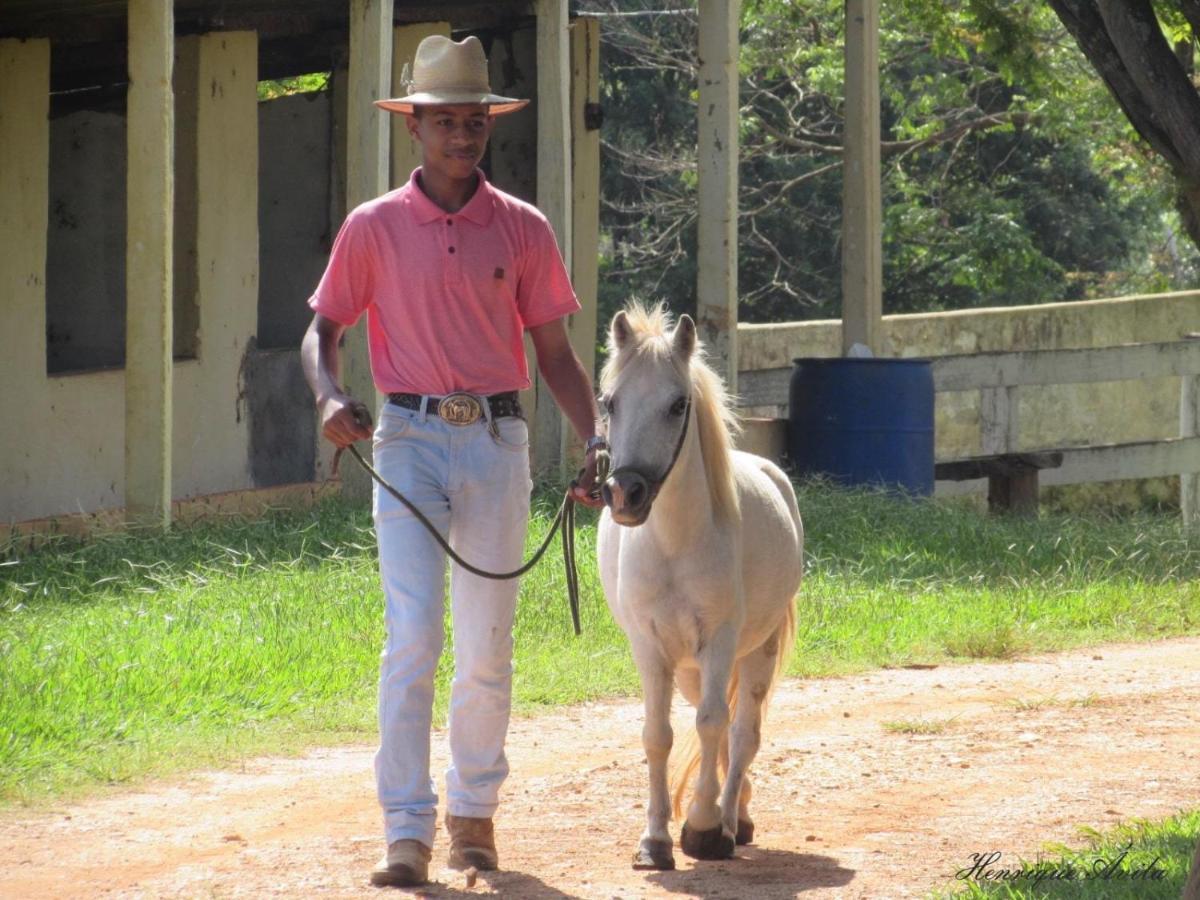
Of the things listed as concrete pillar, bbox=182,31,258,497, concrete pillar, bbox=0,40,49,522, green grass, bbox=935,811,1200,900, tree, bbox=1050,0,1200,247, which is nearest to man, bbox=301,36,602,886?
green grass, bbox=935,811,1200,900

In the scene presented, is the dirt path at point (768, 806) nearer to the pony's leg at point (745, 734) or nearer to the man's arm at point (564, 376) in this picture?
the pony's leg at point (745, 734)

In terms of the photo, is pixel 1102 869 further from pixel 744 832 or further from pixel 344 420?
pixel 344 420

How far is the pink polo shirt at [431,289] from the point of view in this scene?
496 cm

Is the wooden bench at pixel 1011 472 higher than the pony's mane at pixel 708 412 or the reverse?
the reverse

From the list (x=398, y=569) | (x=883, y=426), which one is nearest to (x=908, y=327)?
(x=883, y=426)

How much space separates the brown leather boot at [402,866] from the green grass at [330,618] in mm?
1606

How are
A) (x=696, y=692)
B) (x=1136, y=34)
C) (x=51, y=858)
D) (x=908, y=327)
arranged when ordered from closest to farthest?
1. (x=51, y=858)
2. (x=696, y=692)
3. (x=1136, y=34)
4. (x=908, y=327)

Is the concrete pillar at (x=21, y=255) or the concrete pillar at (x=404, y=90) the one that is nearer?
the concrete pillar at (x=21, y=255)

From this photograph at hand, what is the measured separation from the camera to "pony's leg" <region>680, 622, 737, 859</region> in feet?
17.3

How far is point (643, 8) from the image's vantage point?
83.2 feet

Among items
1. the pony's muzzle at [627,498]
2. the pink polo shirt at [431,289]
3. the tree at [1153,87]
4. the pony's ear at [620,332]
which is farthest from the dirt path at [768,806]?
the tree at [1153,87]

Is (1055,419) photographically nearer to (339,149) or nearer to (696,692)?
(339,149)

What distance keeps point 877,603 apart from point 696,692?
3.85 meters

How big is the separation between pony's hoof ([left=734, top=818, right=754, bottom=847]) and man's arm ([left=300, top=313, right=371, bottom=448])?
1751 mm
